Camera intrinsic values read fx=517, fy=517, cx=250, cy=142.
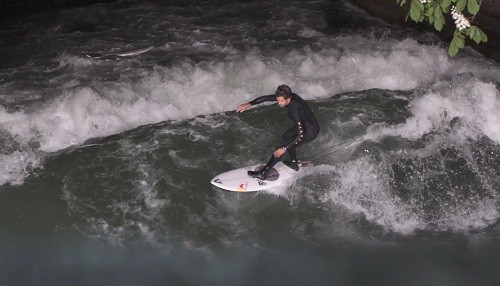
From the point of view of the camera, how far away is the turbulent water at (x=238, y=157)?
687 cm

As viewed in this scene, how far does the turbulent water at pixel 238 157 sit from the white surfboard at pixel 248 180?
0.53 ft

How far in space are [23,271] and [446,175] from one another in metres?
6.30

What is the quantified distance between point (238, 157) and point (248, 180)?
29.8 inches

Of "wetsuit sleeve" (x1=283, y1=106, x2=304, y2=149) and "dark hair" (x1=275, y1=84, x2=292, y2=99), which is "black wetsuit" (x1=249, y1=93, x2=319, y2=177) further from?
"dark hair" (x1=275, y1=84, x2=292, y2=99)

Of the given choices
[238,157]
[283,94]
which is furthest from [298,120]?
[238,157]

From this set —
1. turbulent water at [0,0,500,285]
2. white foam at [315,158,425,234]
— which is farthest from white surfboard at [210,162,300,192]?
white foam at [315,158,425,234]

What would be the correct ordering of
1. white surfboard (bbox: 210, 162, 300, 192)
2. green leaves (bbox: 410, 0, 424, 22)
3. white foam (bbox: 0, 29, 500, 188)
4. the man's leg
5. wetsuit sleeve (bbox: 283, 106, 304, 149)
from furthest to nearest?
1. white foam (bbox: 0, 29, 500, 188)
2. white surfboard (bbox: 210, 162, 300, 192)
3. the man's leg
4. wetsuit sleeve (bbox: 283, 106, 304, 149)
5. green leaves (bbox: 410, 0, 424, 22)

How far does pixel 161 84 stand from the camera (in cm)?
981

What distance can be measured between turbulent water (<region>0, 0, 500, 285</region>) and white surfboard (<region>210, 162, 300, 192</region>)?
0.16 meters

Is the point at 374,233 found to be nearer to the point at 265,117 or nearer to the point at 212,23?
the point at 265,117

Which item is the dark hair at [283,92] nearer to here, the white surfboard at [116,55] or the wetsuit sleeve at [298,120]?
the wetsuit sleeve at [298,120]

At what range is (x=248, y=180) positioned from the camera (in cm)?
774

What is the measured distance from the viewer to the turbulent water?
6.87 metres

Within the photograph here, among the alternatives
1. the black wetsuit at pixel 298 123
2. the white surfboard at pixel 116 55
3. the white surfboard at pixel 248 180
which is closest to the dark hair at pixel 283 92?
the black wetsuit at pixel 298 123
